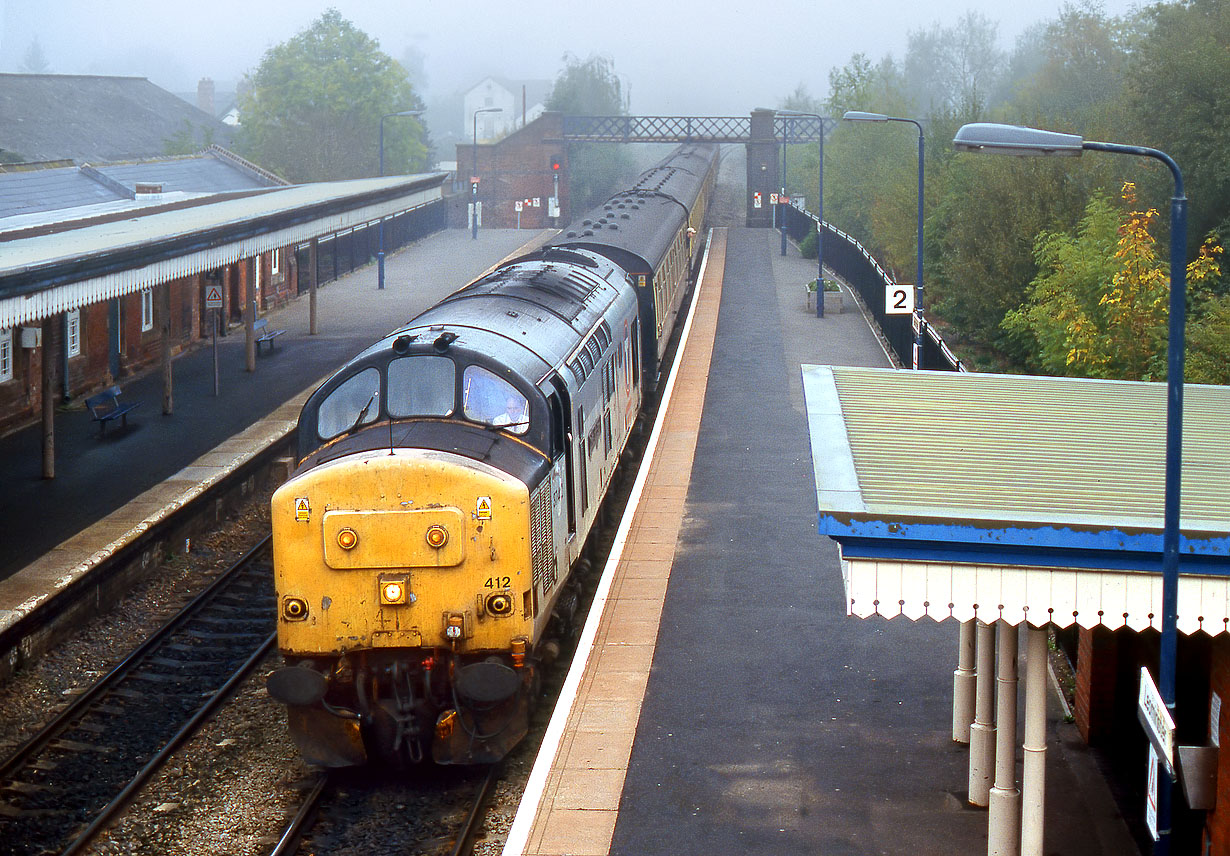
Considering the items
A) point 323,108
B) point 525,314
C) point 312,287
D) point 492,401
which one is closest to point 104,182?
point 312,287

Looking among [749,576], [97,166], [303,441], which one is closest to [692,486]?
[749,576]

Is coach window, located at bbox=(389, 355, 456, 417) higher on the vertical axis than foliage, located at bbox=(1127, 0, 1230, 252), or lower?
lower

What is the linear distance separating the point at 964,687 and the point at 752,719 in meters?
1.74

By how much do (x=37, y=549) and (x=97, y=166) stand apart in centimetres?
2515

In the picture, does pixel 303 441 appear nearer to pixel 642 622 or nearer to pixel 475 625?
pixel 475 625

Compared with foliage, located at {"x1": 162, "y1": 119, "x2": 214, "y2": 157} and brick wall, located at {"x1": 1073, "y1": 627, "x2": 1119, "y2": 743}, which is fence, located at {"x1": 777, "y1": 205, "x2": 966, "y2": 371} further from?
foliage, located at {"x1": 162, "y1": 119, "x2": 214, "y2": 157}

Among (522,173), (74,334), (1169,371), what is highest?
(522,173)

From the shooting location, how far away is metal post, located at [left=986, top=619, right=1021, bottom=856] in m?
8.88

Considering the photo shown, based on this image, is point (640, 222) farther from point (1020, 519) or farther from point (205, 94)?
point (205, 94)

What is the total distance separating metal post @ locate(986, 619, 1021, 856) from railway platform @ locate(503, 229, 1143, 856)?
491 mm

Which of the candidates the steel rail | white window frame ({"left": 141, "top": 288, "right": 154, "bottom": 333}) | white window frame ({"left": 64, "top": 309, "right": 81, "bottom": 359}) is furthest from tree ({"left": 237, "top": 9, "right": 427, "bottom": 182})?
the steel rail

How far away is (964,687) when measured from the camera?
1097 cm

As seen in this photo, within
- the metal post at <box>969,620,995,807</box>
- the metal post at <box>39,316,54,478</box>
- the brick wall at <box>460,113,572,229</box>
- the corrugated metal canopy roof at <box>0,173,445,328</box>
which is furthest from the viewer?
the brick wall at <box>460,113,572,229</box>

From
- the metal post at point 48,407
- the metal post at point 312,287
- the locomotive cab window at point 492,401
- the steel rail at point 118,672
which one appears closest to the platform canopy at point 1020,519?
the locomotive cab window at point 492,401
